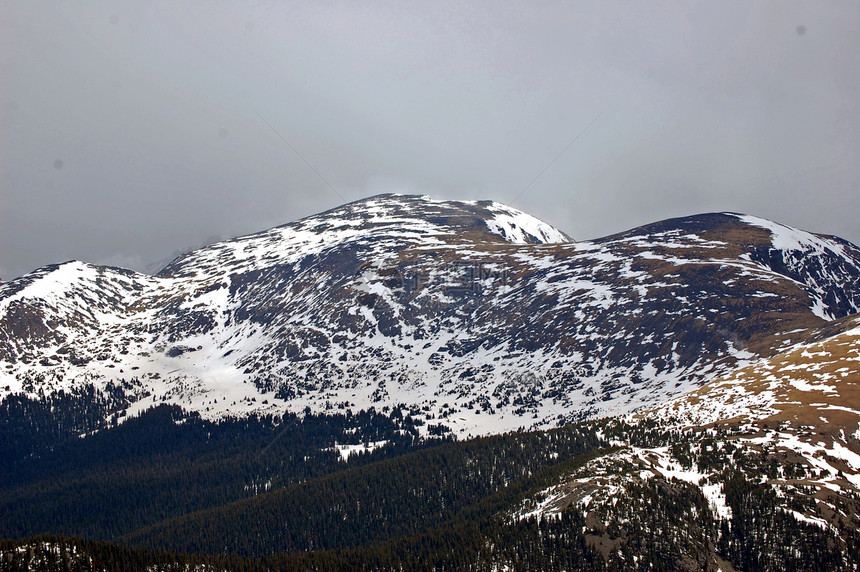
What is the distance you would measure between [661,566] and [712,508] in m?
22.0

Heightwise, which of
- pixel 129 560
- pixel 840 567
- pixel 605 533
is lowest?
pixel 840 567

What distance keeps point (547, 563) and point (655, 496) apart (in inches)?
1330

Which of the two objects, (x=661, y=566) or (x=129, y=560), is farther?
(x=129, y=560)

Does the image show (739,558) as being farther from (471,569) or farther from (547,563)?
(471,569)

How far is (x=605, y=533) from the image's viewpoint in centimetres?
19275

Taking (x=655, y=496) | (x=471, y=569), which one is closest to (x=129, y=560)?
(x=471, y=569)

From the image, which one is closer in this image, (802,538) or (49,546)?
(802,538)

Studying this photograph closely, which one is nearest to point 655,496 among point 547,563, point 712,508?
point 712,508

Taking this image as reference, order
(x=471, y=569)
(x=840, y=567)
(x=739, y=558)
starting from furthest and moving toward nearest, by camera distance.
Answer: (x=471, y=569) < (x=739, y=558) < (x=840, y=567)

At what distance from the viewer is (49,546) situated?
199500 millimetres

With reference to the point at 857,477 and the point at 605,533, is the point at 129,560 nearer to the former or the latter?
the point at 605,533

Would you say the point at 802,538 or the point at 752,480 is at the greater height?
the point at 752,480

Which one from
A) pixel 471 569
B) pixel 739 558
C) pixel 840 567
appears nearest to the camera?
pixel 840 567

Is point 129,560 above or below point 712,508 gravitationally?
above
